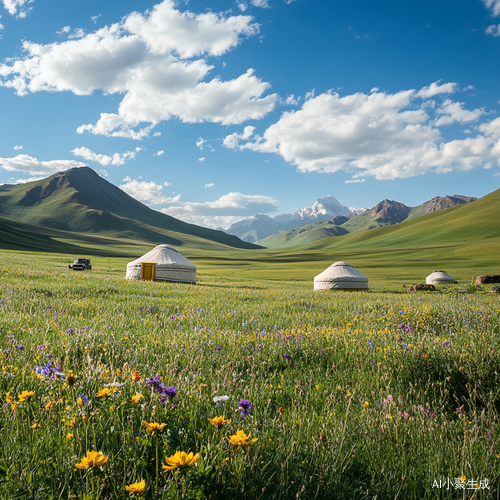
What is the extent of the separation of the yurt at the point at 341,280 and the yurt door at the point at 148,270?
15694 millimetres

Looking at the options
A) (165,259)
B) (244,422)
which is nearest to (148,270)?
(165,259)

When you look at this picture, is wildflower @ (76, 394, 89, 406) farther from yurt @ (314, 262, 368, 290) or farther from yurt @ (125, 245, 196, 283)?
yurt @ (314, 262, 368, 290)

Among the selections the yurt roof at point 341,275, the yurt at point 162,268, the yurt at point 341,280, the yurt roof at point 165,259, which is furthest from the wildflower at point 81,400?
the yurt roof at point 341,275

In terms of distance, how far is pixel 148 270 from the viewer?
29734 mm

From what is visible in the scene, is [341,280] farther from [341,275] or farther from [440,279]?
[440,279]

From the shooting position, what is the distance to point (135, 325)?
5.51 metres

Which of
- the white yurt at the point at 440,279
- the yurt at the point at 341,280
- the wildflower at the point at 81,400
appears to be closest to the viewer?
the wildflower at the point at 81,400

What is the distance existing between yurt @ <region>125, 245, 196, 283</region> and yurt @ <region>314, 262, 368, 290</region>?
12.6m

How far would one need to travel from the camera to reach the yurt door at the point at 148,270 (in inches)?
1156

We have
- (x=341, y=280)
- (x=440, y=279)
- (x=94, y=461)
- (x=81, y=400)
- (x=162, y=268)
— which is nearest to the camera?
(x=94, y=461)

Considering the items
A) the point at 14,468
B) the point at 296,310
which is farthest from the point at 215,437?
the point at 296,310

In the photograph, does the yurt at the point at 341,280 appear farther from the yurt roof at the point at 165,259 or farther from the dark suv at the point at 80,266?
the dark suv at the point at 80,266

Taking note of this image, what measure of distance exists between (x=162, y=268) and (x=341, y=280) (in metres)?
16.6

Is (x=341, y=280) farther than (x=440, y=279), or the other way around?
(x=440, y=279)
